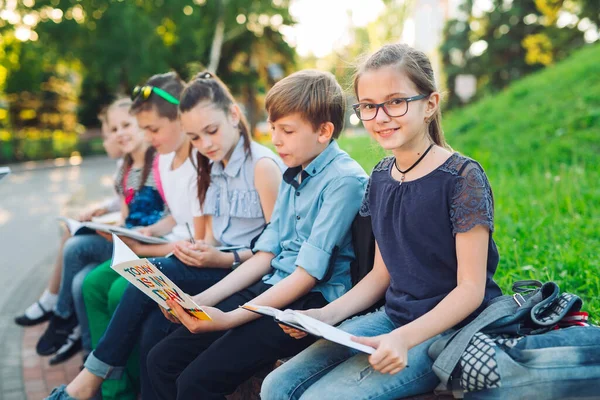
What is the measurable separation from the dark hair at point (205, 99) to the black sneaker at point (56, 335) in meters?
1.56

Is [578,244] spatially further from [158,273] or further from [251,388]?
[158,273]

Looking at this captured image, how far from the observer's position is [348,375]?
6.55 ft

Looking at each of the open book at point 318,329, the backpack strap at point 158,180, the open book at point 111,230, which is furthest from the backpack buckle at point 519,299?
the backpack strap at point 158,180

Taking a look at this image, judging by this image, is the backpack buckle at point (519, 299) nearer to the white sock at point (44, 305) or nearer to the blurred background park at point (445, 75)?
the blurred background park at point (445, 75)

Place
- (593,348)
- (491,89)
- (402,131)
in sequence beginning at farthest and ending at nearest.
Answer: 1. (491,89)
2. (402,131)
3. (593,348)

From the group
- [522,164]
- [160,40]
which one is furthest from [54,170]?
[522,164]

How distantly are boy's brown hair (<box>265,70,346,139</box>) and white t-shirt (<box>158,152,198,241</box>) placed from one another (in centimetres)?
117

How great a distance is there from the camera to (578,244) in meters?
3.59

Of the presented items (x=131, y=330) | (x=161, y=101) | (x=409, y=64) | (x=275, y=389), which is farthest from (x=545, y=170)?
(x=275, y=389)

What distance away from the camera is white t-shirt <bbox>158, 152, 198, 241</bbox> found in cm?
384

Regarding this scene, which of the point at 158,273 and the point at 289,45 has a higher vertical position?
the point at 289,45

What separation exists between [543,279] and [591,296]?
0.89 ft

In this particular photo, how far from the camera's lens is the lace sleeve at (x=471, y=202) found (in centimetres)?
199

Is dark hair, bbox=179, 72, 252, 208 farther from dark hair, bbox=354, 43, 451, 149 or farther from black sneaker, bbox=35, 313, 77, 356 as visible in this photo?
black sneaker, bbox=35, 313, 77, 356
